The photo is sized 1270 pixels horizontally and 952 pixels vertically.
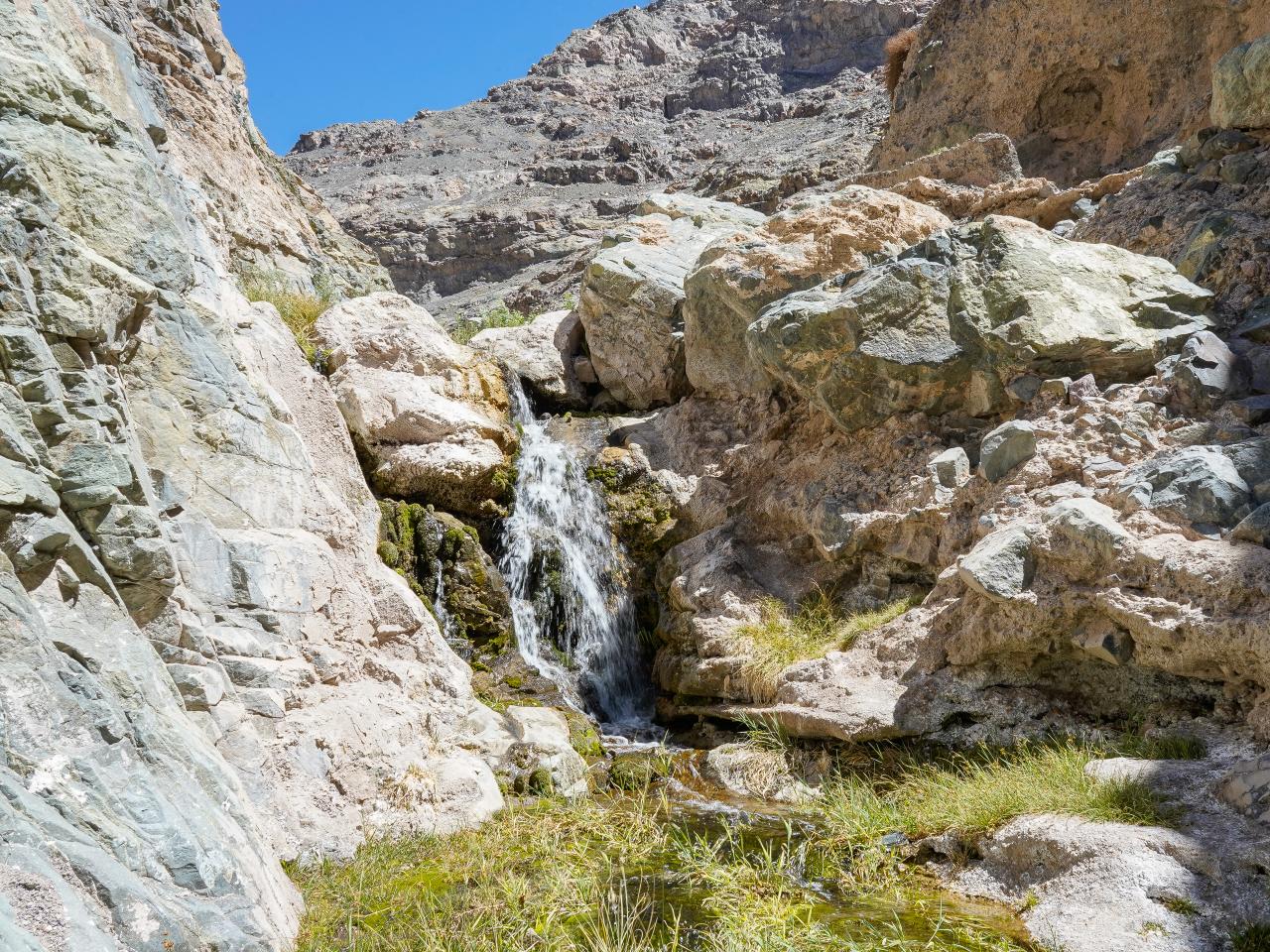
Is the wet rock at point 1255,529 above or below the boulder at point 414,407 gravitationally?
below

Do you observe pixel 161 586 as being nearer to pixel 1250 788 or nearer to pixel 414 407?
pixel 414 407

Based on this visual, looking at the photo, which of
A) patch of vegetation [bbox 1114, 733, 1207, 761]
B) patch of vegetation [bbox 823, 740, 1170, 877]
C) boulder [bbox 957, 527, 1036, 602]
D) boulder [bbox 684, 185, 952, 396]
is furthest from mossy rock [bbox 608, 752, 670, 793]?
boulder [bbox 684, 185, 952, 396]

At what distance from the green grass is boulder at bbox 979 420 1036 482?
1216 mm

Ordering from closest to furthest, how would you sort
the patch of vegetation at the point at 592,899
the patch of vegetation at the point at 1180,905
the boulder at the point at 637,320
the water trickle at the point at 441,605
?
the patch of vegetation at the point at 1180,905 < the patch of vegetation at the point at 592,899 < the water trickle at the point at 441,605 < the boulder at the point at 637,320

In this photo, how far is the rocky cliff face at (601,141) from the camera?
106 ft

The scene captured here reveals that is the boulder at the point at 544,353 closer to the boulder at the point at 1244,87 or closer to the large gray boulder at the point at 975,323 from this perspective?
the large gray boulder at the point at 975,323

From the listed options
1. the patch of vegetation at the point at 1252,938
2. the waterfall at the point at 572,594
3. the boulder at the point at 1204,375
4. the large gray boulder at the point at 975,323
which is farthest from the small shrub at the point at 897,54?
the patch of vegetation at the point at 1252,938

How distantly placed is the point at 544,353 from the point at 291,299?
326 centimetres

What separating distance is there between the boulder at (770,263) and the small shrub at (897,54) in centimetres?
765

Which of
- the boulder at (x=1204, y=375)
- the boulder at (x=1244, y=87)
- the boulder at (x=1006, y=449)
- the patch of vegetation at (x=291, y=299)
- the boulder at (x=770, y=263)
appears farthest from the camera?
the boulder at (x=770, y=263)

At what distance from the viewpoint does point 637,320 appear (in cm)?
1200

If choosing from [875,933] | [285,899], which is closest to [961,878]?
[875,933]

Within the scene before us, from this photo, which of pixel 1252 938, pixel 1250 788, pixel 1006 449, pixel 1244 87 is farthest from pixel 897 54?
pixel 1252 938

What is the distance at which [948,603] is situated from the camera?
7.06 meters
